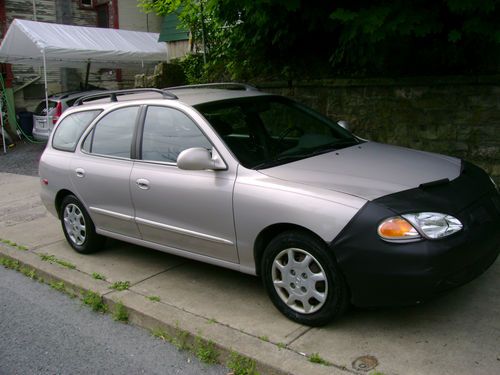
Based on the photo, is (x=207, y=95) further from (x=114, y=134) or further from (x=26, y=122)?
(x=26, y=122)

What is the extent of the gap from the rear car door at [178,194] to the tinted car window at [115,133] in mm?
220

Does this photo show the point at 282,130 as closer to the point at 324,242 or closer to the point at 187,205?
the point at 187,205

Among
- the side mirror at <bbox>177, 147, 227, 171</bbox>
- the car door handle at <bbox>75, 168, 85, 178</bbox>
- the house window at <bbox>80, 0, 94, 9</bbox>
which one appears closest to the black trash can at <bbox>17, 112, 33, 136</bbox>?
the house window at <bbox>80, 0, 94, 9</bbox>

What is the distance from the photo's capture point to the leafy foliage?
210 inches

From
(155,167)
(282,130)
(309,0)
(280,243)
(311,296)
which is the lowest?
(311,296)

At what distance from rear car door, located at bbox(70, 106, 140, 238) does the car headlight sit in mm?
2444

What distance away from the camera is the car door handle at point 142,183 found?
4609mm

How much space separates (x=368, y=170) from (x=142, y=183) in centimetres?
193

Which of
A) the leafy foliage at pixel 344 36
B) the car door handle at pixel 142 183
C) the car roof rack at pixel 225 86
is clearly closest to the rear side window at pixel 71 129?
the car roof rack at pixel 225 86

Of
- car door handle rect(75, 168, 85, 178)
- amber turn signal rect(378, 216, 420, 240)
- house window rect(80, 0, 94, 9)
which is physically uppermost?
house window rect(80, 0, 94, 9)

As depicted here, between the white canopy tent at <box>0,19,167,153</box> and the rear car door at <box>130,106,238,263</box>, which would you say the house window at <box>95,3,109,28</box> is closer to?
the white canopy tent at <box>0,19,167,153</box>

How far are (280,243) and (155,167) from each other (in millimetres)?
1479

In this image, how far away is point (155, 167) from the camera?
462 cm

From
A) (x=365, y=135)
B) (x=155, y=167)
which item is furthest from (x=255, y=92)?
(x=365, y=135)
